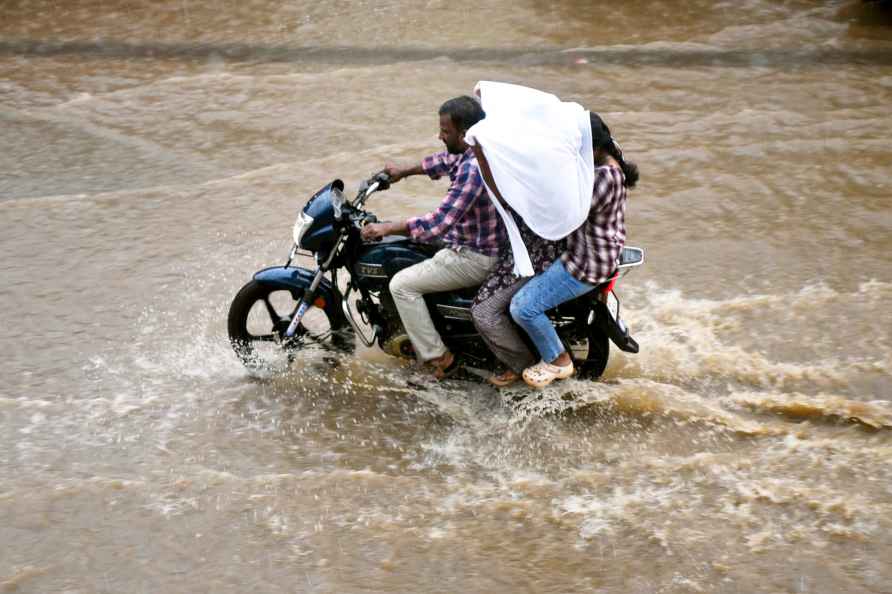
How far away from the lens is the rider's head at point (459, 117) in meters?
4.37

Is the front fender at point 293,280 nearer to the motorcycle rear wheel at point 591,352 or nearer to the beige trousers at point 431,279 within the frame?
the beige trousers at point 431,279

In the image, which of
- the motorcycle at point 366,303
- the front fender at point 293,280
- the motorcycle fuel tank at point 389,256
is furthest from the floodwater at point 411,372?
the motorcycle fuel tank at point 389,256

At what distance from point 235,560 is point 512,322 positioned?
174 cm

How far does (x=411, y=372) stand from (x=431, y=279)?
850 millimetres

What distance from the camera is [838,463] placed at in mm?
4516

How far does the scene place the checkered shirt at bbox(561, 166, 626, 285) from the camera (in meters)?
4.33

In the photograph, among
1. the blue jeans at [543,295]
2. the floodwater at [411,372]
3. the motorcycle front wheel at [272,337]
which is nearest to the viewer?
the floodwater at [411,372]

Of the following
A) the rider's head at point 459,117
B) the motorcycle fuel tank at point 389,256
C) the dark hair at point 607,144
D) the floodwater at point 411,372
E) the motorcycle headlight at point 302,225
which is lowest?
the floodwater at point 411,372

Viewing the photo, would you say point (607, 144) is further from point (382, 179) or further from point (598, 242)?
point (382, 179)

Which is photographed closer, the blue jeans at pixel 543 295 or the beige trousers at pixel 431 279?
the blue jeans at pixel 543 295

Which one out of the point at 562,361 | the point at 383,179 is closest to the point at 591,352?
the point at 562,361

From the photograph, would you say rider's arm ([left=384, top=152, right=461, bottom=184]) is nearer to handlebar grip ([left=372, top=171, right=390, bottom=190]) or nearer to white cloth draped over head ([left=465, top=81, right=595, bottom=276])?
handlebar grip ([left=372, top=171, right=390, bottom=190])

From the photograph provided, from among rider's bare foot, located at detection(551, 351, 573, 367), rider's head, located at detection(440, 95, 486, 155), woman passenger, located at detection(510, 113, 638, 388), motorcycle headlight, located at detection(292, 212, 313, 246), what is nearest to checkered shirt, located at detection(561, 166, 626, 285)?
woman passenger, located at detection(510, 113, 638, 388)

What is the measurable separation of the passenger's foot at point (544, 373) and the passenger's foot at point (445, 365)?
0.43m
